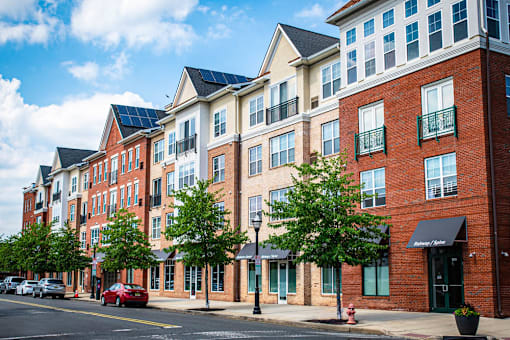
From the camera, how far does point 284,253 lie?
30312mm

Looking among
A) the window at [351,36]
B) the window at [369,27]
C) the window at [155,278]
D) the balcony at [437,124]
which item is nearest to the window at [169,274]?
the window at [155,278]

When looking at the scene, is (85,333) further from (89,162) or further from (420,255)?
(89,162)

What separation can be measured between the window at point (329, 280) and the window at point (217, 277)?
971 cm

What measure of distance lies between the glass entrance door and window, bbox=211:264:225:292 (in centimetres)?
1696

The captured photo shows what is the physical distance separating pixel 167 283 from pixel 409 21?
2771cm

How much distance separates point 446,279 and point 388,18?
11.5 meters

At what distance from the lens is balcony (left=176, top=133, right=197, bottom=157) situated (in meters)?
39.7

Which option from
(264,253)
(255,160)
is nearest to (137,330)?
(264,253)

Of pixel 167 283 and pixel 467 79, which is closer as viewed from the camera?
pixel 467 79

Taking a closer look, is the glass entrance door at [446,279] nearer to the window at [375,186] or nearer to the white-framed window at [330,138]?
the window at [375,186]

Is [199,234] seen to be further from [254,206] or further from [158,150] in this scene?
[158,150]

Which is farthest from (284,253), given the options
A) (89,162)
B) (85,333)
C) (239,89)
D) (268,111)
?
(89,162)

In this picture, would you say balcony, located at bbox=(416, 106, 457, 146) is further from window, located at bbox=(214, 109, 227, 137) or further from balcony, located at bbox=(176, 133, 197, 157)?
balcony, located at bbox=(176, 133, 197, 157)

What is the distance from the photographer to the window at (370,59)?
25.8 meters
